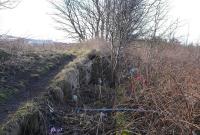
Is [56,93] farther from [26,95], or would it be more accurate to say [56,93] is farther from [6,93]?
[6,93]

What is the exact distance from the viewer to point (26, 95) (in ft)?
26.8

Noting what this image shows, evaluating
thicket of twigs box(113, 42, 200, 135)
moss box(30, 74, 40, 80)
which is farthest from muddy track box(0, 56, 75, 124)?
thicket of twigs box(113, 42, 200, 135)

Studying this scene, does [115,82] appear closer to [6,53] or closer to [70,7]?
[6,53]

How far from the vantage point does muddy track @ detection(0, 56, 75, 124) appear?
6861mm

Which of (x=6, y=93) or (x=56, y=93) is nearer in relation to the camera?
(x=6, y=93)

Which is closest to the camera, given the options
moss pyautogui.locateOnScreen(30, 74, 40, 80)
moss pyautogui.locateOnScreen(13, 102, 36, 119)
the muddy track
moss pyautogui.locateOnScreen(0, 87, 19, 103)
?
moss pyautogui.locateOnScreen(13, 102, 36, 119)

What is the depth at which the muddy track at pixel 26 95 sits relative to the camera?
270 inches

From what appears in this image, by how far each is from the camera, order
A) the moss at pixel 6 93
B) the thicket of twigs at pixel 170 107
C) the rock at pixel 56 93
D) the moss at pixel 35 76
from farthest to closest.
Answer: the moss at pixel 35 76, the rock at pixel 56 93, the moss at pixel 6 93, the thicket of twigs at pixel 170 107

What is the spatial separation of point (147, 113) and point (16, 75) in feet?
11.7

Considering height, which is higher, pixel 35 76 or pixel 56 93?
pixel 35 76

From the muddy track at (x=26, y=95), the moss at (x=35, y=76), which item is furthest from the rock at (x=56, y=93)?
the moss at (x=35, y=76)

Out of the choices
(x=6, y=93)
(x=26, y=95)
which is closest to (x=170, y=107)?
(x=26, y=95)

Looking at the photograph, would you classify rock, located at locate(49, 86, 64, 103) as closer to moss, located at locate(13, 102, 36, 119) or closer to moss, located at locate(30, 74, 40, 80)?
moss, located at locate(30, 74, 40, 80)

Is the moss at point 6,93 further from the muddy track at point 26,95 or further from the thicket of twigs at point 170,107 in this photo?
the thicket of twigs at point 170,107
